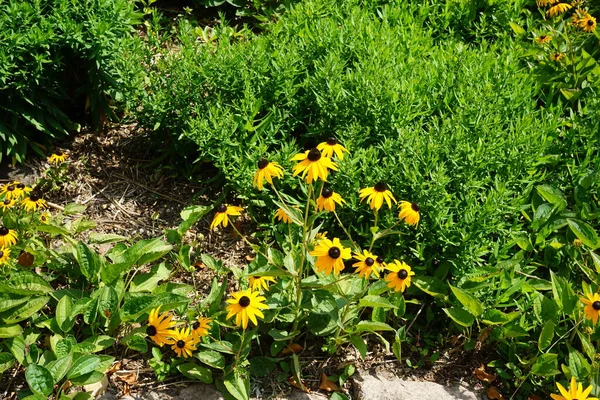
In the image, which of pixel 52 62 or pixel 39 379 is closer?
pixel 39 379

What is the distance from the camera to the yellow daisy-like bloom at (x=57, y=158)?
3.72 metres

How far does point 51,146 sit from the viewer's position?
13.2ft

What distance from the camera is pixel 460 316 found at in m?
3.13

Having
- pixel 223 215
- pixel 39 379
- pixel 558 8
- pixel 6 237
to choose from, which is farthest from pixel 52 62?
pixel 558 8

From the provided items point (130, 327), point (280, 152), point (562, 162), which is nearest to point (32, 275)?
point (130, 327)

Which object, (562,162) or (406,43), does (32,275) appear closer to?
(406,43)

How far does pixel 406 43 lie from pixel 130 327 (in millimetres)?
2217

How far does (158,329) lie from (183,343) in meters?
0.12

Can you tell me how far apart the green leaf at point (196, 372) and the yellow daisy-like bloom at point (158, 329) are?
0.14 m

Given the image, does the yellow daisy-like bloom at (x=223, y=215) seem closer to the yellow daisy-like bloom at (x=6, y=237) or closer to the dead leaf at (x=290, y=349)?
the dead leaf at (x=290, y=349)

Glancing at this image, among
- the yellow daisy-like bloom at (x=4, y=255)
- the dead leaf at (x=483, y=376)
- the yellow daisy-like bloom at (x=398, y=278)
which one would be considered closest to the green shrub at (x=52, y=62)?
the yellow daisy-like bloom at (x=4, y=255)

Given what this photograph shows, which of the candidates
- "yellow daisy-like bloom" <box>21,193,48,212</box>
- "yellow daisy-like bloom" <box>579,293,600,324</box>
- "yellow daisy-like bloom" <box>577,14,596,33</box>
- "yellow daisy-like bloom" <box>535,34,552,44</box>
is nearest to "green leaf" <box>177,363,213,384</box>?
"yellow daisy-like bloom" <box>21,193,48,212</box>

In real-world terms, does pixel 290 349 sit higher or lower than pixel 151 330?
lower

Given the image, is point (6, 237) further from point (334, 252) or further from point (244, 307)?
point (334, 252)
